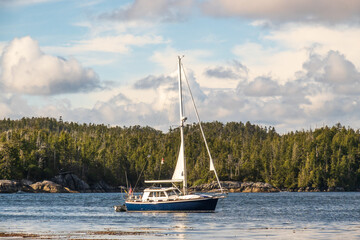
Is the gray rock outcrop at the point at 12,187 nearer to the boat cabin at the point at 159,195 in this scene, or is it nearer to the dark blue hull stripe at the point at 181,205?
the dark blue hull stripe at the point at 181,205

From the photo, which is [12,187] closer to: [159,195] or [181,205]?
[159,195]

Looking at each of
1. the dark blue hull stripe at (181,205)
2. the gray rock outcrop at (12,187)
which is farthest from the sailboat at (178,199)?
the gray rock outcrop at (12,187)

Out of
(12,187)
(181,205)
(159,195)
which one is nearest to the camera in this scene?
(181,205)

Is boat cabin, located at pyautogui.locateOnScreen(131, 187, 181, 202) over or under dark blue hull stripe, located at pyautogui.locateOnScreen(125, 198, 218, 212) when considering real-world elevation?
over

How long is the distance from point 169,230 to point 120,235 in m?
6.97

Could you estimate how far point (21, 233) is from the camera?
50125mm

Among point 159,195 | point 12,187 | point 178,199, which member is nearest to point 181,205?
point 178,199

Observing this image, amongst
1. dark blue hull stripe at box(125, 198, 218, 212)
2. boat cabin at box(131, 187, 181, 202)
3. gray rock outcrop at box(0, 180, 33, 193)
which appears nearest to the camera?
dark blue hull stripe at box(125, 198, 218, 212)

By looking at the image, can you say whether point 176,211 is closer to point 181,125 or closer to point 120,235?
point 181,125

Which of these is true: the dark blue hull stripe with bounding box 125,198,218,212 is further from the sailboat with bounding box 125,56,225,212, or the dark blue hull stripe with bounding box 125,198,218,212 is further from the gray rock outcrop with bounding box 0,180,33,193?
the gray rock outcrop with bounding box 0,180,33,193

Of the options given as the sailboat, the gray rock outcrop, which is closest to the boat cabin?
the sailboat

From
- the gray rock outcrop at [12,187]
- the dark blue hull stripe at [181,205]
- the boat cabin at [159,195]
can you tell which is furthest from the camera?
the gray rock outcrop at [12,187]

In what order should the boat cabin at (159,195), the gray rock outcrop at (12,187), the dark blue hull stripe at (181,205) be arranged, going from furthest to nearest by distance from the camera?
the gray rock outcrop at (12,187)
the boat cabin at (159,195)
the dark blue hull stripe at (181,205)

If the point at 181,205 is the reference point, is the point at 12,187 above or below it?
below
